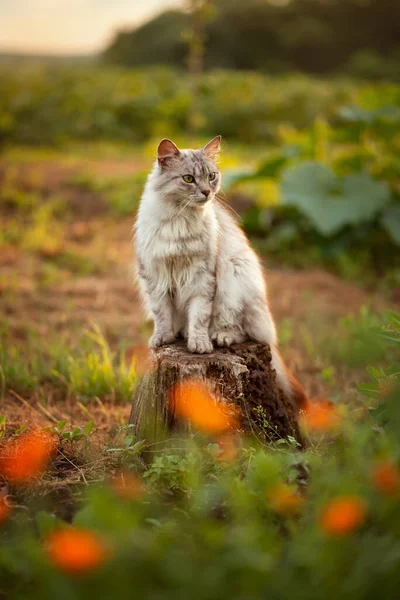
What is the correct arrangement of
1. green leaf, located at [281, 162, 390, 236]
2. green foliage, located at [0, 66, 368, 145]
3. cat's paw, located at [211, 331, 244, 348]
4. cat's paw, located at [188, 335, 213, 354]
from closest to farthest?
cat's paw, located at [188, 335, 213, 354] < cat's paw, located at [211, 331, 244, 348] < green leaf, located at [281, 162, 390, 236] < green foliage, located at [0, 66, 368, 145]

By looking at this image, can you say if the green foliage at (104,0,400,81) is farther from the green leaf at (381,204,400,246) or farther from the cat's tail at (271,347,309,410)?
the cat's tail at (271,347,309,410)

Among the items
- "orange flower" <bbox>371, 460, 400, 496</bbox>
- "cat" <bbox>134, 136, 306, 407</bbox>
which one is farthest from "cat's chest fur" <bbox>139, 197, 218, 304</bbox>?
"orange flower" <bbox>371, 460, 400, 496</bbox>

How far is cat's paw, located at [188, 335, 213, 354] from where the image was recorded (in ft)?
8.66

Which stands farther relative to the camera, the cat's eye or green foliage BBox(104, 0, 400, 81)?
green foliage BBox(104, 0, 400, 81)

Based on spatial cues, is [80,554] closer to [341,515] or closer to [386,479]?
[341,515]

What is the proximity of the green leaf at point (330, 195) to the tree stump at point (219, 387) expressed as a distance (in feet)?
9.84

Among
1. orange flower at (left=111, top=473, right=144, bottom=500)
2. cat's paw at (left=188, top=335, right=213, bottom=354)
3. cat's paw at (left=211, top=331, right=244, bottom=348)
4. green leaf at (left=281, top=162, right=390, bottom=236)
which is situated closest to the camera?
orange flower at (left=111, top=473, right=144, bottom=500)

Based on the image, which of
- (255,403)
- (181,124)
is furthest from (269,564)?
(181,124)

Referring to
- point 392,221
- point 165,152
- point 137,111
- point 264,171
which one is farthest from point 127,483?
point 137,111

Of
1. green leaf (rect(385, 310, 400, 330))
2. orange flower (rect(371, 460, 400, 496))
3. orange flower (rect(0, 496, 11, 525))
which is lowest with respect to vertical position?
orange flower (rect(0, 496, 11, 525))

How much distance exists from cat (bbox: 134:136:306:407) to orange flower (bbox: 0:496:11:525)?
1.02 m

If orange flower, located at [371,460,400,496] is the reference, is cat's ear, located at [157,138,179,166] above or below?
above

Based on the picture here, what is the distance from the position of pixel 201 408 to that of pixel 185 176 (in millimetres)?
1050

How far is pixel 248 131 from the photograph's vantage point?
1273 cm
